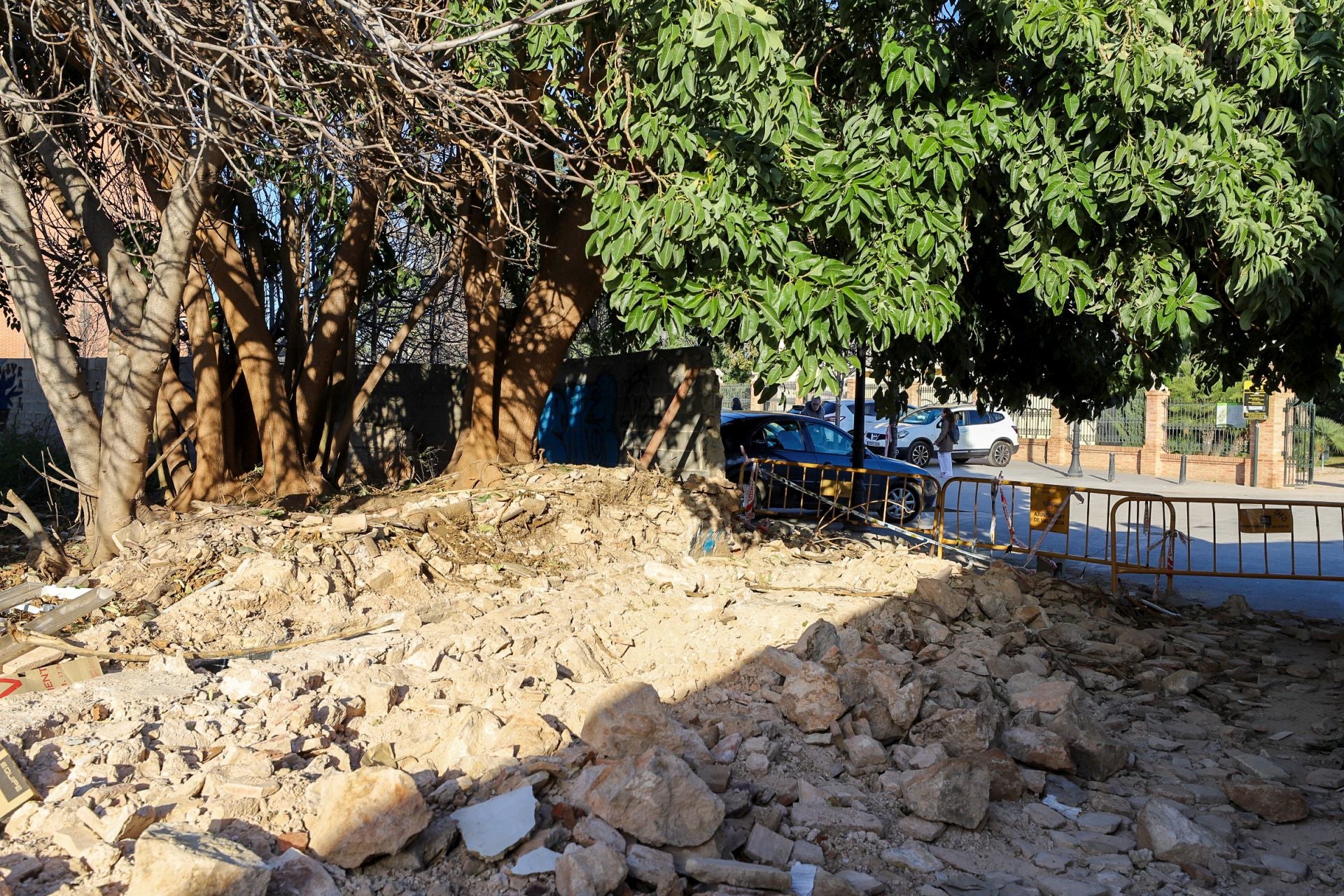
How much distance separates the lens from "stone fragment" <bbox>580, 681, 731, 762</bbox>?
14.2 feet

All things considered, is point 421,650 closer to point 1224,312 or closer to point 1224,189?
point 1224,189

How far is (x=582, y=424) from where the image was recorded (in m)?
13.4

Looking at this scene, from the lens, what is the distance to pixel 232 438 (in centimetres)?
925

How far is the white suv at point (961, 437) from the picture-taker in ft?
84.6

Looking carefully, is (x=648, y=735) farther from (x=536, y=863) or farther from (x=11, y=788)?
(x=11, y=788)

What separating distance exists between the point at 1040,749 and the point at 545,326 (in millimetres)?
6428

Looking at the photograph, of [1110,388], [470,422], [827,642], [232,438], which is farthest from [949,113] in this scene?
[232,438]

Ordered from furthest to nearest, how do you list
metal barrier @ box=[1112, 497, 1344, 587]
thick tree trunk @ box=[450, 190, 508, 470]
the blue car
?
the blue car → thick tree trunk @ box=[450, 190, 508, 470] → metal barrier @ box=[1112, 497, 1344, 587]

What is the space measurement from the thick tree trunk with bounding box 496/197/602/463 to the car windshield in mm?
17718

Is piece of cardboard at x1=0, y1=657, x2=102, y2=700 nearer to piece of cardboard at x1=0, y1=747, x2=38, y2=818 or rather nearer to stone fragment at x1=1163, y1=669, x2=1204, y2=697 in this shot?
piece of cardboard at x1=0, y1=747, x2=38, y2=818

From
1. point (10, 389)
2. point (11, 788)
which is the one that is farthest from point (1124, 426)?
point (11, 788)

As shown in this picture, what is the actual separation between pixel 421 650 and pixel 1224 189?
513cm

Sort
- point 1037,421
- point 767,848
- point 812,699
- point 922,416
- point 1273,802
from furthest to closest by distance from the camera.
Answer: point 1037,421, point 922,416, point 812,699, point 1273,802, point 767,848

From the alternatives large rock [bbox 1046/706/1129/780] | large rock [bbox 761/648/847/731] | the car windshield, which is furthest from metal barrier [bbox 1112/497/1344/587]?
the car windshield
